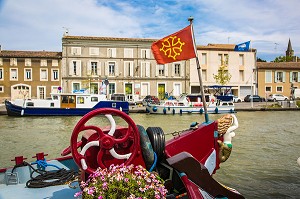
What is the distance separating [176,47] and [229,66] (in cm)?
3721

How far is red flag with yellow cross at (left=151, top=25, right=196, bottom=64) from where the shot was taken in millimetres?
5125

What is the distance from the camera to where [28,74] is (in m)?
35.6

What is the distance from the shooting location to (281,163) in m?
8.30

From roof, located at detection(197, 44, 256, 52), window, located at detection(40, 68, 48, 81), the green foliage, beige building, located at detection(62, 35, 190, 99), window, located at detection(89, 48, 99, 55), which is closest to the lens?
window, located at detection(40, 68, 48, 81)

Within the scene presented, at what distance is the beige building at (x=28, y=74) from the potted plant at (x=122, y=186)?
115 feet

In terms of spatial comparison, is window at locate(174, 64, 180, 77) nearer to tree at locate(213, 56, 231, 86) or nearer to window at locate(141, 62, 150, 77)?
window at locate(141, 62, 150, 77)

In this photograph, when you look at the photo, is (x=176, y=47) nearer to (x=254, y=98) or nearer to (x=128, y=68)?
(x=128, y=68)

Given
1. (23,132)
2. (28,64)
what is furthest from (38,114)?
(28,64)

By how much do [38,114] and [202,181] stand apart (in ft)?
68.2

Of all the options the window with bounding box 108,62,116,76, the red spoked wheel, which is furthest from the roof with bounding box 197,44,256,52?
the red spoked wheel

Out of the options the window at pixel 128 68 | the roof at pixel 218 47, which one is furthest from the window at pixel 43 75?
the roof at pixel 218 47

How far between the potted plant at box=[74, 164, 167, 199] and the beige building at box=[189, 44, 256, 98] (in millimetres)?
36927

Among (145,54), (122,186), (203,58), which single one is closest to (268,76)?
(203,58)

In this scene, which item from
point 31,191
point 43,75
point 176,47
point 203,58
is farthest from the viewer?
point 203,58
